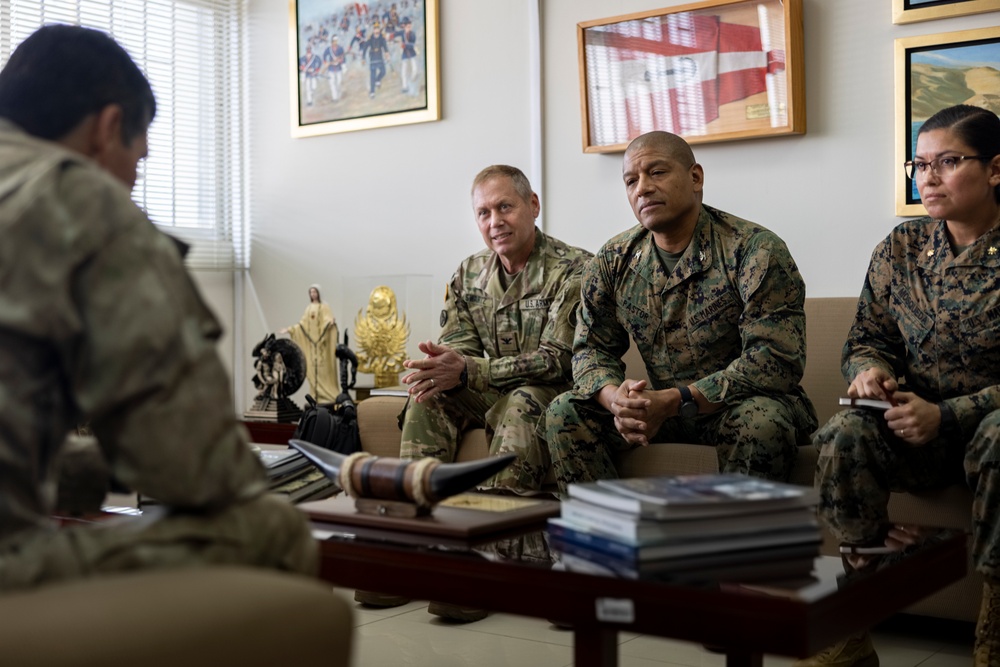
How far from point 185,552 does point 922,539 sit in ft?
4.37

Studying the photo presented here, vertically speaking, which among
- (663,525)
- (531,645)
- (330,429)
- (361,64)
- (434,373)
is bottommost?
(531,645)

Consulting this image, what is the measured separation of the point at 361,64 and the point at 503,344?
6.49 feet

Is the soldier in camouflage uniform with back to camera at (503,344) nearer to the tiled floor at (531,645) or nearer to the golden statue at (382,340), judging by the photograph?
the tiled floor at (531,645)

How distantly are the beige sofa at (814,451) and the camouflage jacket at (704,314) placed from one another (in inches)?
8.3

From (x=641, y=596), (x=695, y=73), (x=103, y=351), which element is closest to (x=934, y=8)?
(x=695, y=73)

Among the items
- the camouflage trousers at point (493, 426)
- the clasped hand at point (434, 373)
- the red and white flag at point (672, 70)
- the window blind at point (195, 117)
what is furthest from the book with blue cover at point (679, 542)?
the window blind at point (195, 117)

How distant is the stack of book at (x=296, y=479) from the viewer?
235 cm

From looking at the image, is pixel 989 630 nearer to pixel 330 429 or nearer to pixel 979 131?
pixel 979 131

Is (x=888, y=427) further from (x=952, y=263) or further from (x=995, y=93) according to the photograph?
(x=995, y=93)

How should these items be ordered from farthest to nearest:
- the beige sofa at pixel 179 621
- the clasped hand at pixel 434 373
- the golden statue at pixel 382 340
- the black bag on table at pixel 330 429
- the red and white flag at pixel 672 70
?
1. the golden statue at pixel 382 340
2. the black bag on table at pixel 330 429
3. the red and white flag at pixel 672 70
4. the clasped hand at pixel 434 373
5. the beige sofa at pixel 179 621

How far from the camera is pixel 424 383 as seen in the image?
3.43 meters

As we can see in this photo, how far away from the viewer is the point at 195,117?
550 cm

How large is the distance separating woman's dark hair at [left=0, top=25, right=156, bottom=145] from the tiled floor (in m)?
1.73

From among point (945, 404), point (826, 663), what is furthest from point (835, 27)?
point (826, 663)
